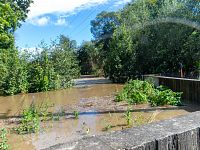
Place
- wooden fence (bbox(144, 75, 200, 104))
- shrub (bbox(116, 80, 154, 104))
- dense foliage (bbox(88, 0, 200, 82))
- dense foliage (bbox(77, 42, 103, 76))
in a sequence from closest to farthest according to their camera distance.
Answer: wooden fence (bbox(144, 75, 200, 104)), shrub (bbox(116, 80, 154, 104)), dense foliage (bbox(88, 0, 200, 82)), dense foliage (bbox(77, 42, 103, 76))

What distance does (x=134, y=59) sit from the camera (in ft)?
84.8

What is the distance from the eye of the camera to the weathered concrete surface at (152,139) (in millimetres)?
1220

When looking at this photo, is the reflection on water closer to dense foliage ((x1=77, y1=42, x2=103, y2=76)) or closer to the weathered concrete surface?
the weathered concrete surface

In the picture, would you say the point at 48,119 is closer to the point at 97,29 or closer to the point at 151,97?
the point at 151,97

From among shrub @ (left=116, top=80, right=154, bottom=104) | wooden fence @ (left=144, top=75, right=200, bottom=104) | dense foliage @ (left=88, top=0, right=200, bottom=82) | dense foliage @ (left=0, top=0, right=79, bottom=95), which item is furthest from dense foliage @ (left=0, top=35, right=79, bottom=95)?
wooden fence @ (left=144, top=75, right=200, bottom=104)

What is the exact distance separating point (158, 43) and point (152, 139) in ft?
80.6

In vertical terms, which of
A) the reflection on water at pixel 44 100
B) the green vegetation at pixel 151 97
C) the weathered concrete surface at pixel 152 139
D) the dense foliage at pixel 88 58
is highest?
the dense foliage at pixel 88 58

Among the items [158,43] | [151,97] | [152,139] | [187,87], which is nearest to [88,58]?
[158,43]

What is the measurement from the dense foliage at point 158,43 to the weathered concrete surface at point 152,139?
2255cm

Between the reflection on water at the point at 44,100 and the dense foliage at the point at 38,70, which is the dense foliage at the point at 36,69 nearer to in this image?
the dense foliage at the point at 38,70

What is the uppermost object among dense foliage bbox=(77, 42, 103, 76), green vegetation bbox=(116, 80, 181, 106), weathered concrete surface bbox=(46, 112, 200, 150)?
dense foliage bbox=(77, 42, 103, 76)

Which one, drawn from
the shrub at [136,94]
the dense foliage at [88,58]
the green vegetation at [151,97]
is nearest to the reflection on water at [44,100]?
the shrub at [136,94]

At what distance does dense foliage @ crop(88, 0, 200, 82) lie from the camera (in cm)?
2389

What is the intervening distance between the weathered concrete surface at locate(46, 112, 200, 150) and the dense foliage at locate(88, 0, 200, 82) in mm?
22547
